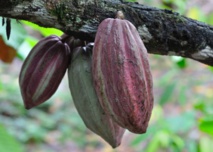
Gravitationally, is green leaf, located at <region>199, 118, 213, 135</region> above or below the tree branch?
below

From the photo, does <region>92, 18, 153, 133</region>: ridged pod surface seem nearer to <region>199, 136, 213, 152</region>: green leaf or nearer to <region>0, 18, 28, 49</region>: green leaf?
<region>0, 18, 28, 49</region>: green leaf

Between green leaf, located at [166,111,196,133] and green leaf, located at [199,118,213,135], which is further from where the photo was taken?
green leaf, located at [166,111,196,133]

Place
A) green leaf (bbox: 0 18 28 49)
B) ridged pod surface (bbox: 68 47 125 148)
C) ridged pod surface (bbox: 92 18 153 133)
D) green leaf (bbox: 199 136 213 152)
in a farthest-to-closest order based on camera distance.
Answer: green leaf (bbox: 199 136 213 152), green leaf (bbox: 0 18 28 49), ridged pod surface (bbox: 68 47 125 148), ridged pod surface (bbox: 92 18 153 133)

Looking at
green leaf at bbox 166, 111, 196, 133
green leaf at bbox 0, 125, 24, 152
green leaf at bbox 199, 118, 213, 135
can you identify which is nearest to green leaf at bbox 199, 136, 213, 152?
green leaf at bbox 166, 111, 196, 133

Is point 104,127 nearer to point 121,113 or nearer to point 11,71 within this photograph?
point 121,113

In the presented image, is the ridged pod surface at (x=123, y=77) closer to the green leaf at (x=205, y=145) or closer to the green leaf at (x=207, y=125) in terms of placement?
the green leaf at (x=207, y=125)

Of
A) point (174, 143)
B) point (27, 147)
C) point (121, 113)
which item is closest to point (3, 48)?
point (121, 113)

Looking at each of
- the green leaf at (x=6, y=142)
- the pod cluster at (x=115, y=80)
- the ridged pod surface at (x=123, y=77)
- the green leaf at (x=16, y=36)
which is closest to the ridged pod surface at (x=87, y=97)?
the pod cluster at (x=115, y=80)
